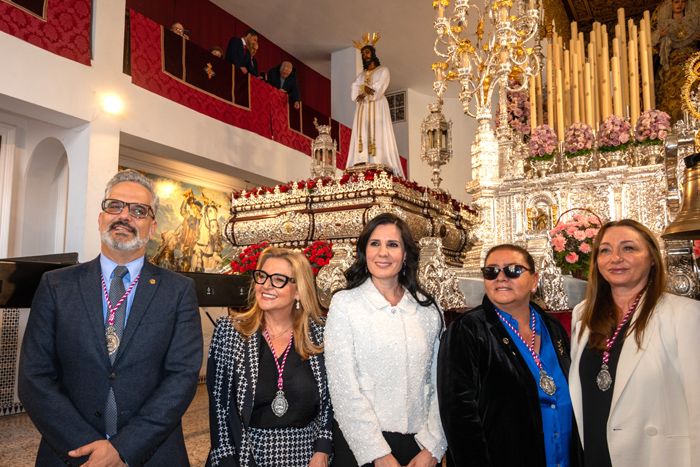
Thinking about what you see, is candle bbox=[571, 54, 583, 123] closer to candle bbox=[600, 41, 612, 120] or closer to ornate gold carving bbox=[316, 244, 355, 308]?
candle bbox=[600, 41, 612, 120]

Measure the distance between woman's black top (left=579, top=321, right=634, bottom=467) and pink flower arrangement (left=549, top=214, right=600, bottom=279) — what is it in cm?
345

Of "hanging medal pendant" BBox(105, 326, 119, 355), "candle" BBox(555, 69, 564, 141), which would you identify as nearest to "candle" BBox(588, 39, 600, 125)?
"candle" BBox(555, 69, 564, 141)

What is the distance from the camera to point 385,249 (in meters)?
2.36

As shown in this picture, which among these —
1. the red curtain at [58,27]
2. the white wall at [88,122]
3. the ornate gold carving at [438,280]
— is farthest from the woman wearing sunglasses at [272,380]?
the red curtain at [58,27]

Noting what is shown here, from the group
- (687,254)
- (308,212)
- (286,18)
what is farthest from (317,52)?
(687,254)

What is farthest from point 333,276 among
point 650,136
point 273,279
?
point 650,136

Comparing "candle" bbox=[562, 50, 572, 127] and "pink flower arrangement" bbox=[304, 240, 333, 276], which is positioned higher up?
"candle" bbox=[562, 50, 572, 127]

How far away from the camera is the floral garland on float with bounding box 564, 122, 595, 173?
745cm

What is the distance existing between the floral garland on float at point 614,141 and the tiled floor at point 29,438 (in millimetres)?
5893

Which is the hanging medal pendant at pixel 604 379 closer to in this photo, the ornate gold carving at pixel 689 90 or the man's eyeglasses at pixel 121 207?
the man's eyeglasses at pixel 121 207

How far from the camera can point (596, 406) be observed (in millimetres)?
2195

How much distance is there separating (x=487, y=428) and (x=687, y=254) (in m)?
2.26

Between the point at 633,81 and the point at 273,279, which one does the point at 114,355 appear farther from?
the point at 633,81

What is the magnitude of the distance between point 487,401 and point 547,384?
261 millimetres
